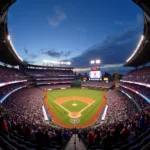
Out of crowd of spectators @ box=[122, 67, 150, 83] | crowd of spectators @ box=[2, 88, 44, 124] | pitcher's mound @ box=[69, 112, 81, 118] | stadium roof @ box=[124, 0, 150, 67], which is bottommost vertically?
pitcher's mound @ box=[69, 112, 81, 118]

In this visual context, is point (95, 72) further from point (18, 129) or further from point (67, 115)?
point (18, 129)

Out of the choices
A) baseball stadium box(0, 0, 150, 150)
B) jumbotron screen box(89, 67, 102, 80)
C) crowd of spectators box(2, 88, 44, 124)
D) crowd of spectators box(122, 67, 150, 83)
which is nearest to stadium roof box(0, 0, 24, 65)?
baseball stadium box(0, 0, 150, 150)

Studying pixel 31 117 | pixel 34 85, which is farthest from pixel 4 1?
pixel 34 85

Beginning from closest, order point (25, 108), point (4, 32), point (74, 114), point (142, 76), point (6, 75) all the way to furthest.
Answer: point (4, 32)
point (25, 108)
point (74, 114)
point (142, 76)
point (6, 75)

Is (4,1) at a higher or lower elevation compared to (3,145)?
higher

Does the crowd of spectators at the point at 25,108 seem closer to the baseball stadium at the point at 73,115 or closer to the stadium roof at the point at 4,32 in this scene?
the baseball stadium at the point at 73,115

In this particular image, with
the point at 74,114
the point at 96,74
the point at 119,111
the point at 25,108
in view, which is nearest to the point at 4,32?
the point at 25,108

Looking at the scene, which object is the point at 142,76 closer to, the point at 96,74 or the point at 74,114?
the point at 74,114

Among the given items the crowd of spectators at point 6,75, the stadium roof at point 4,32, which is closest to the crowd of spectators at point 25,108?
the crowd of spectators at point 6,75

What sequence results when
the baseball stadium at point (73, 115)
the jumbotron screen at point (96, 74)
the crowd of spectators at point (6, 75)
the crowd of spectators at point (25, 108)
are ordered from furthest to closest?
the jumbotron screen at point (96, 74) → the crowd of spectators at point (6, 75) → the crowd of spectators at point (25, 108) → the baseball stadium at point (73, 115)

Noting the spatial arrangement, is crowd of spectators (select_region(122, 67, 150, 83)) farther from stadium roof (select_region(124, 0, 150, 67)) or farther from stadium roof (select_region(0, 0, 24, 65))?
stadium roof (select_region(0, 0, 24, 65))

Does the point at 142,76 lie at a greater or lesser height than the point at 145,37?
lesser
